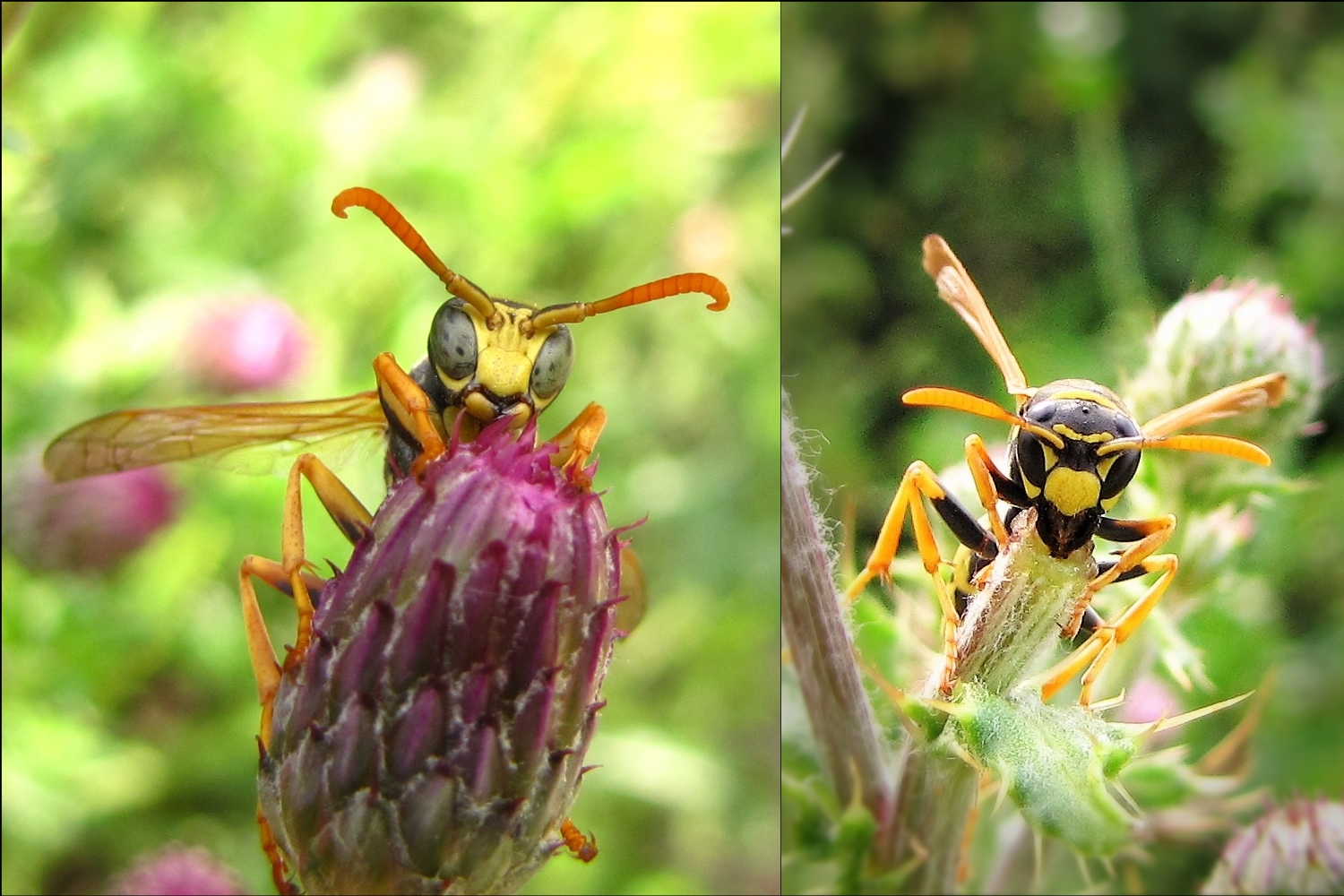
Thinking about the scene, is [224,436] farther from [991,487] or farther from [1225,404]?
[1225,404]

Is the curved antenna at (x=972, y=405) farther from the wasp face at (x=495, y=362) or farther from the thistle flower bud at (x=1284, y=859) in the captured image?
the thistle flower bud at (x=1284, y=859)

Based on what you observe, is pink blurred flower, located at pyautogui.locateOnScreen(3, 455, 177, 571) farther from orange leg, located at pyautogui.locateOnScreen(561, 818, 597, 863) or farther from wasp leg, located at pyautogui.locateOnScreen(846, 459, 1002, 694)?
wasp leg, located at pyautogui.locateOnScreen(846, 459, 1002, 694)

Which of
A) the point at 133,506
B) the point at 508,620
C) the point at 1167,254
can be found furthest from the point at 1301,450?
the point at 133,506

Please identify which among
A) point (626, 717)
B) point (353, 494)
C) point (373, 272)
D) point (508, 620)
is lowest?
point (508, 620)

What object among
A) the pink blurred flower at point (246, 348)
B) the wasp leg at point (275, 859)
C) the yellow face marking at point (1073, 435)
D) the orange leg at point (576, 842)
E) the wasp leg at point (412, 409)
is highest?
the pink blurred flower at point (246, 348)

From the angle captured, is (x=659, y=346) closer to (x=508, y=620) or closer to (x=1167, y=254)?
(x=1167, y=254)

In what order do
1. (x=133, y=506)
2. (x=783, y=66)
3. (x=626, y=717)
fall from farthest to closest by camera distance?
1. (x=626, y=717)
2. (x=133, y=506)
3. (x=783, y=66)

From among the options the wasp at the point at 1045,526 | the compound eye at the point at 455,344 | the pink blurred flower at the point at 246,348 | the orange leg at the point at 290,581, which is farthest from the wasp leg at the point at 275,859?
the pink blurred flower at the point at 246,348
